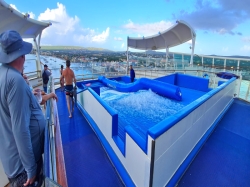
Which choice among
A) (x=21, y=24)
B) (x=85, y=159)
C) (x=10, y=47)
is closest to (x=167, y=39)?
(x=21, y=24)

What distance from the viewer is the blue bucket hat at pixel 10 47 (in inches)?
39.4

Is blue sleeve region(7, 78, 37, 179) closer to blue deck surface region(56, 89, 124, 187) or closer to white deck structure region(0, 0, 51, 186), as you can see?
blue deck surface region(56, 89, 124, 187)

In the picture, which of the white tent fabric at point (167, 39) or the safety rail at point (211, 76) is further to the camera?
the white tent fabric at point (167, 39)

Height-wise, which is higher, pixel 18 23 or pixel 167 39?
pixel 167 39

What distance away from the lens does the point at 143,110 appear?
4809 millimetres

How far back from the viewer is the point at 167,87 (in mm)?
5922

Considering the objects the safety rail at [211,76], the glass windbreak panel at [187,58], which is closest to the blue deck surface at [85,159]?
the safety rail at [211,76]

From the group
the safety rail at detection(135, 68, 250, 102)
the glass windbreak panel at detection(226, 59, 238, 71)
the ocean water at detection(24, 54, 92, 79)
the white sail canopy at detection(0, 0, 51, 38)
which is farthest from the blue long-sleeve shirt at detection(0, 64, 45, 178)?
the glass windbreak panel at detection(226, 59, 238, 71)

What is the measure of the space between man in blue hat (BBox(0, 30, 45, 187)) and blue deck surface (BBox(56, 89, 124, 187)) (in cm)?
133

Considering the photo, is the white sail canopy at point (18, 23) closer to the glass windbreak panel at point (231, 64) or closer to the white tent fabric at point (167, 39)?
the white tent fabric at point (167, 39)

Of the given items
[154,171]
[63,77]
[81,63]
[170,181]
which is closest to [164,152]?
[154,171]

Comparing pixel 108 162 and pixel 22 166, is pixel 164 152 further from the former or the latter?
pixel 22 166

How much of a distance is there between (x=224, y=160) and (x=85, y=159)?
2.51m

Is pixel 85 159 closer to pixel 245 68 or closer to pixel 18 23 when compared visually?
pixel 18 23
